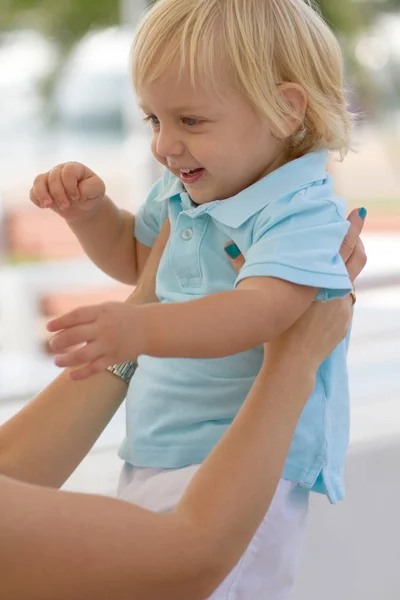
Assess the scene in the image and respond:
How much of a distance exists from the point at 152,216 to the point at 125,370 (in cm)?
22

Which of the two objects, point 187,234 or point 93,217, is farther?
point 93,217

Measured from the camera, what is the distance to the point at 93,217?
4.21 feet

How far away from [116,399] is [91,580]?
1.38ft

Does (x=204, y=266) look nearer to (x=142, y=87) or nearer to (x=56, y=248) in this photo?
(x=142, y=87)

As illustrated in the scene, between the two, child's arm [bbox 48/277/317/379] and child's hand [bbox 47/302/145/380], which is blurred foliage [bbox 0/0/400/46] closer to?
child's arm [bbox 48/277/317/379]

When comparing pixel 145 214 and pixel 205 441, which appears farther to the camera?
pixel 145 214

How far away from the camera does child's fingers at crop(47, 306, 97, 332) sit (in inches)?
31.3

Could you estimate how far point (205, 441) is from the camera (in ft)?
3.76

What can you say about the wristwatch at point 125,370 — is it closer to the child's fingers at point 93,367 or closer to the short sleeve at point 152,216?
the short sleeve at point 152,216

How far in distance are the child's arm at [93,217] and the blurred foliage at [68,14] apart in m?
6.04

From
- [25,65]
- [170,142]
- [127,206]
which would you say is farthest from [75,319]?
[127,206]

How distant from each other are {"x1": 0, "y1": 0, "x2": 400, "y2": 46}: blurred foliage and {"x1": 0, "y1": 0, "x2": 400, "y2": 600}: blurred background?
13 mm

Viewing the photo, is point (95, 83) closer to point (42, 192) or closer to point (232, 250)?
point (42, 192)

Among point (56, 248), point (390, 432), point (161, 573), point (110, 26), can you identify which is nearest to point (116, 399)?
point (161, 573)
